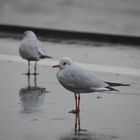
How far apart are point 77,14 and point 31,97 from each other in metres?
11.1

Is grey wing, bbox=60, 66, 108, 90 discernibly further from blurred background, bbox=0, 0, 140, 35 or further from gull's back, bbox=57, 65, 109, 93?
blurred background, bbox=0, 0, 140, 35

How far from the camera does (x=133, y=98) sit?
11031 mm

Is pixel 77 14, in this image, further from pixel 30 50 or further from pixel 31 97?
pixel 31 97

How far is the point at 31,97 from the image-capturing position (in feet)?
35.6

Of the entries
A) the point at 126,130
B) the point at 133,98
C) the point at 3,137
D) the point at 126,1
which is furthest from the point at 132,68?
Result: the point at 126,1

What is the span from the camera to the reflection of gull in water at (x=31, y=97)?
10163 mm

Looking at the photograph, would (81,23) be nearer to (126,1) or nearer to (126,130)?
(126,1)

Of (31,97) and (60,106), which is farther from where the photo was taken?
(31,97)

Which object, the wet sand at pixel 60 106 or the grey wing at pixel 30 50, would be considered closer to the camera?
the wet sand at pixel 60 106

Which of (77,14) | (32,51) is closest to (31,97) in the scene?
Answer: (32,51)

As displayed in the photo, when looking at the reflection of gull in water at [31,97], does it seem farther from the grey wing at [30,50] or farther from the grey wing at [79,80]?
the grey wing at [30,50]

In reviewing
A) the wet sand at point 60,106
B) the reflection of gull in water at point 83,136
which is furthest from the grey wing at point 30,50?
the reflection of gull in water at point 83,136

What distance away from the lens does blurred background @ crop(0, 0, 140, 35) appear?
1945 centimetres

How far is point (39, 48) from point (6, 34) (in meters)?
4.84
